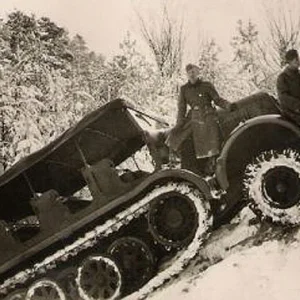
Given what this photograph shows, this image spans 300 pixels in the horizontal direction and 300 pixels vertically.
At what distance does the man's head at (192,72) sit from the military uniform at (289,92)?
3.18ft

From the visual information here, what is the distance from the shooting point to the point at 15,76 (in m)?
13.6

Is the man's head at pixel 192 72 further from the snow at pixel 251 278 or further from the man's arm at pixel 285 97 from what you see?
the snow at pixel 251 278

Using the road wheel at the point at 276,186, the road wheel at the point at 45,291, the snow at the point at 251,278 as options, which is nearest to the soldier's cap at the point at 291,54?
the road wheel at the point at 276,186

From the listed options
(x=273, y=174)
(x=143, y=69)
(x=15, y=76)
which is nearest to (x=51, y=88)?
(x=15, y=76)

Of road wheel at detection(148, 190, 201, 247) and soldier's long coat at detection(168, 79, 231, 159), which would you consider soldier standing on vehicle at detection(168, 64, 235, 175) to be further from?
road wheel at detection(148, 190, 201, 247)

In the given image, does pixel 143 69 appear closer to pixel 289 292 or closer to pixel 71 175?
pixel 71 175

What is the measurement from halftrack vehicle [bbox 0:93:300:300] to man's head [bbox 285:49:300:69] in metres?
0.47

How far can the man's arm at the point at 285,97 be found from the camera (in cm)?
727

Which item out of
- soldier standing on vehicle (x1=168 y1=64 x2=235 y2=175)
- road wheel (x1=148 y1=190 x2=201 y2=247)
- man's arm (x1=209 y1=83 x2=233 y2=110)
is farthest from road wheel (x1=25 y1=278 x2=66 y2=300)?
man's arm (x1=209 y1=83 x2=233 y2=110)

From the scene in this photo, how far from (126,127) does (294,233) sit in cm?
246

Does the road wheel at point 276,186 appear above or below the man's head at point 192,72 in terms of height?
below

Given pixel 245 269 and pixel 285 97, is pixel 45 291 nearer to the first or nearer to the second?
pixel 245 269

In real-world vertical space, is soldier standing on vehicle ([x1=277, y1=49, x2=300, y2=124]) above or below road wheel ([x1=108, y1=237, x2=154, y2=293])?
above

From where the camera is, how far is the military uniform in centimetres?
722
